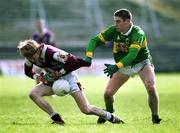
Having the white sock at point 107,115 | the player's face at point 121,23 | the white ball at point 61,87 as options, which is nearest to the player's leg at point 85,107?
the white sock at point 107,115

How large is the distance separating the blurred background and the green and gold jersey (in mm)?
26095

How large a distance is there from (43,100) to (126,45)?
1934 millimetres

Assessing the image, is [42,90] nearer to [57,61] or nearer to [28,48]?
[57,61]

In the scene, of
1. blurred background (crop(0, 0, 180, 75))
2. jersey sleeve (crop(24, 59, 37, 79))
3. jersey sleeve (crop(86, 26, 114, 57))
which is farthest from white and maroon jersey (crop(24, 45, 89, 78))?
blurred background (crop(0, 0, 180, 75))

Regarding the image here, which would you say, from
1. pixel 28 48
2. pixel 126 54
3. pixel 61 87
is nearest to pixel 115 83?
pixel 126 54

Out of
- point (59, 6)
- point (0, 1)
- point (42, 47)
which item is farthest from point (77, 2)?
point (42, 47)

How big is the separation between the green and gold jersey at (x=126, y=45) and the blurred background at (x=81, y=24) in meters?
26.1

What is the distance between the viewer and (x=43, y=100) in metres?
12.4

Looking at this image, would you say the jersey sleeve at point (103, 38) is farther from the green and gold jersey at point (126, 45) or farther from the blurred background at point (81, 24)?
the blurred background at point (81, 24)

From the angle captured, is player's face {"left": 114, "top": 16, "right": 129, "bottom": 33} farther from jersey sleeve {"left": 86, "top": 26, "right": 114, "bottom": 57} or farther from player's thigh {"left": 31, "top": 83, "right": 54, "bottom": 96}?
player's thigh {"left": 31, "top": 83, "right": 54, "bottom": 96}

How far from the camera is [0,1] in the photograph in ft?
147

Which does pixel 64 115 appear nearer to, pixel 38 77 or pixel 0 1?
pixel 38 77

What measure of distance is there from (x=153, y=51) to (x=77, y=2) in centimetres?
759

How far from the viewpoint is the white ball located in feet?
39.7
